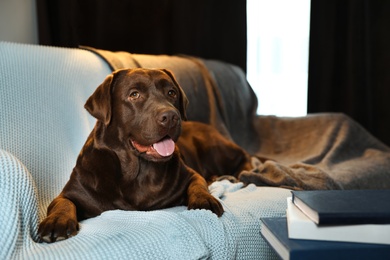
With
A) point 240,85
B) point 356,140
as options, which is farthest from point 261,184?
point 240,85

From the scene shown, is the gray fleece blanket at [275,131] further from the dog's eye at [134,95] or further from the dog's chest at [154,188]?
the dog's eye at [134,95]

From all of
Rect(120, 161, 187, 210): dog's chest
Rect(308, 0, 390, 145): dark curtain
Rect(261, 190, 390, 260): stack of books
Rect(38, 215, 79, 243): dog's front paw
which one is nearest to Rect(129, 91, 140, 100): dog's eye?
Rect(120, 161, 187, 210): dog's chest

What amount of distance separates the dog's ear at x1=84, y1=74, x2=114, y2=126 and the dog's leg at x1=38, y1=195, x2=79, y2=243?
37cm

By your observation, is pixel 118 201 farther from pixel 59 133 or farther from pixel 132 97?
pixel 59 133

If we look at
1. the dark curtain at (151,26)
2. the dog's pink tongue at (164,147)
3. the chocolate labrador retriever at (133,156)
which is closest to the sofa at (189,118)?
the chocolate labrador retriever at (133,156)

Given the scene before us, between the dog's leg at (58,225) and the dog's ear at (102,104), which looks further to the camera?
the dog's ear at (102,104)

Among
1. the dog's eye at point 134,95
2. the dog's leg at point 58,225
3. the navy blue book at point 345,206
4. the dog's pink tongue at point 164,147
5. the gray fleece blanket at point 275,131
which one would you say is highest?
the dog's eye at point 134,95

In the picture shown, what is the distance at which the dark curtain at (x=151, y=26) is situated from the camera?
11.7ft

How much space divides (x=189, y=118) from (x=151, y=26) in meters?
1.02

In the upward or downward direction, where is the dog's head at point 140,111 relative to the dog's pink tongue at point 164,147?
upward

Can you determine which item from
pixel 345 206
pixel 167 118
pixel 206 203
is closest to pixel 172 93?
pixel 167 118

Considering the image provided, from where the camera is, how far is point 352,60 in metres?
4.70

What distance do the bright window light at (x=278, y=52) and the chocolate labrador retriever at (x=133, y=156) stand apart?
2.54 metres

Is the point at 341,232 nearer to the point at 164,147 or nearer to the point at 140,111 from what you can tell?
the point at 164,147
